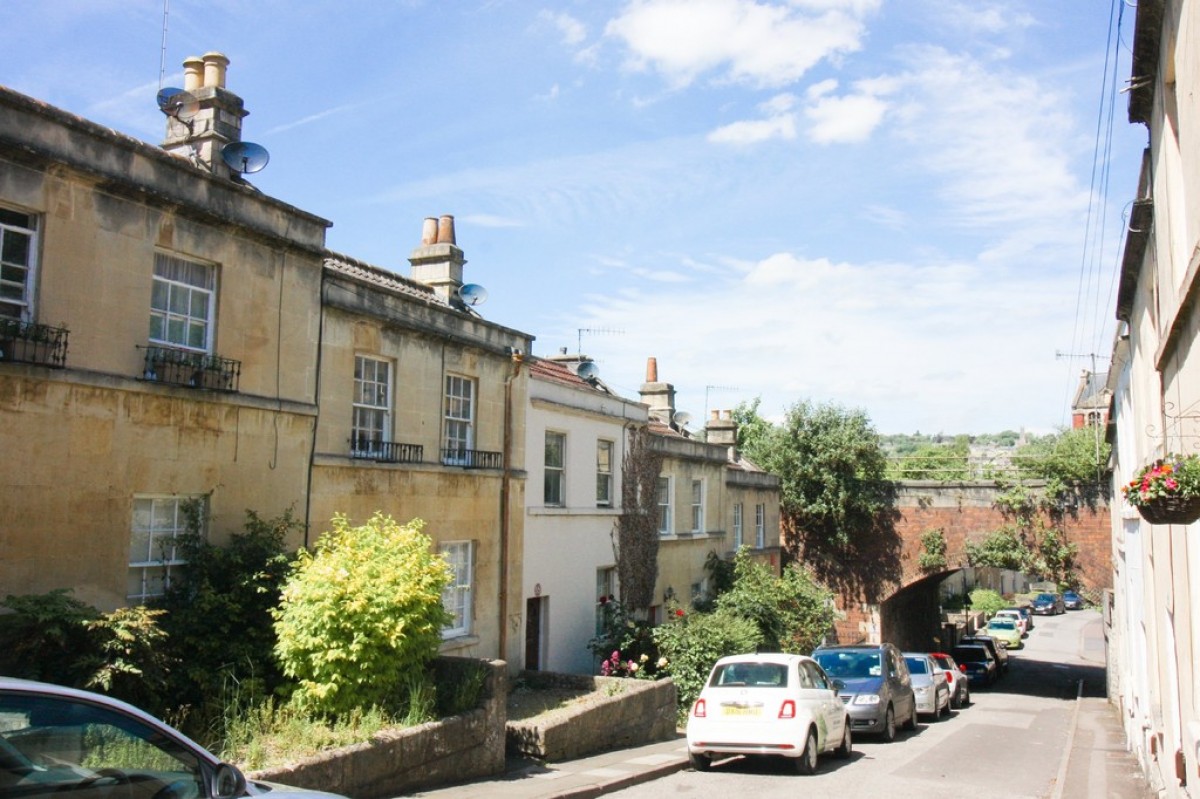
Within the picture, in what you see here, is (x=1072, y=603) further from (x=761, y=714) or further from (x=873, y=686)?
(x=761, y=714)

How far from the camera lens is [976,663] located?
35594 mm

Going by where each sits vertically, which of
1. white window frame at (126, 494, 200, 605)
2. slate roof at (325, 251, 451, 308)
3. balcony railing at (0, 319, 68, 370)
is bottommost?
white window frame at (126, 494, 200, 605)

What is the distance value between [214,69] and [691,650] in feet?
44.2

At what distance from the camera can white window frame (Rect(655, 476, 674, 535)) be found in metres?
24.5

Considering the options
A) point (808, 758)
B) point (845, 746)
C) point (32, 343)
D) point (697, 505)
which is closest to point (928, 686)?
point (697, 505)

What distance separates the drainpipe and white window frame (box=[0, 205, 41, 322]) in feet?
29.1

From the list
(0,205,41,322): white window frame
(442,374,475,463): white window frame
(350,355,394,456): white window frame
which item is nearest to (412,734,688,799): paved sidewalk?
(350,355,394,456): white window frame

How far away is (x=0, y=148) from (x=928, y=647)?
4211cm

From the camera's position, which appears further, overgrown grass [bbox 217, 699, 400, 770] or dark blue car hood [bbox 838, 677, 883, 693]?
dark blue car hood [bbox 838, 677, 883, 693]

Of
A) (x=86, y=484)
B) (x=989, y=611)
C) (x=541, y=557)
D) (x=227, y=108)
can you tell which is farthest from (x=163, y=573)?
(x=989, y=611)

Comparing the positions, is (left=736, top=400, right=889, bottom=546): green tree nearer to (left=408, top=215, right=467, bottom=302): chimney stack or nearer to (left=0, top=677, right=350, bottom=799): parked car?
(left=408, top=215, right=467, bottom=302): chimney stack

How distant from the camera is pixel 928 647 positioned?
43906 mm

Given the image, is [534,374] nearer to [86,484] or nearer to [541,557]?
[541,557]

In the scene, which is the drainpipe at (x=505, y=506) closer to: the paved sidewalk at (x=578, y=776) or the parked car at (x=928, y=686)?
the paved sidewalk at (x=578, y=776)
